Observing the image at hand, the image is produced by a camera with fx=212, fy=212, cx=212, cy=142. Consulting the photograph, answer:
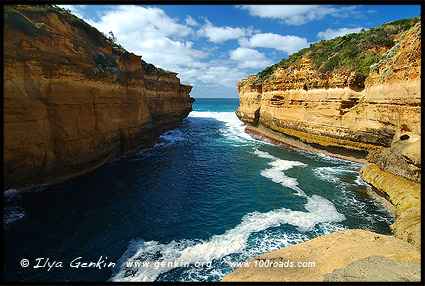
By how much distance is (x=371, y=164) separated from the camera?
14875mm

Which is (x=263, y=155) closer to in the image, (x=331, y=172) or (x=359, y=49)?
(x=331, y=172)

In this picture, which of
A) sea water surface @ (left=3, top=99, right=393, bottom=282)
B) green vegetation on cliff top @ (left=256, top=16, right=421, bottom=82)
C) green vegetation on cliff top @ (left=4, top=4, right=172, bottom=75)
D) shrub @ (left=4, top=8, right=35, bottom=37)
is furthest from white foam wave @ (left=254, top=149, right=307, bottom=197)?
shrub @ (left=4, top=8, right=35, bottom=37)

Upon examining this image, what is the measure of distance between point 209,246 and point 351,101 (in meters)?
20.1

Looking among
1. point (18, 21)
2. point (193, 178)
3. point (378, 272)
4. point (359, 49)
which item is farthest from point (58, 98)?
point (359, 49)

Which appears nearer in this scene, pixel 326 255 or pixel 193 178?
pixel 326 255

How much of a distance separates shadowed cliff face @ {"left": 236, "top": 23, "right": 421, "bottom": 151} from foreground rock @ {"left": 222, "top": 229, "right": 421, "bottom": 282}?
373 inches

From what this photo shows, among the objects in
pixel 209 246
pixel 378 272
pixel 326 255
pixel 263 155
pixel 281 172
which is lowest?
pixel 209 246

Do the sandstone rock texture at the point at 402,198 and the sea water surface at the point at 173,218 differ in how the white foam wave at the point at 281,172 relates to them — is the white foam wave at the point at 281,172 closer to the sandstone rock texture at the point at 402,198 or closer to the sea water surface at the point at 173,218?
the sea water surface at the point at 173,218

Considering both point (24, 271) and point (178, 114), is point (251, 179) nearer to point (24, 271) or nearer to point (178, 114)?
point (24, 271)

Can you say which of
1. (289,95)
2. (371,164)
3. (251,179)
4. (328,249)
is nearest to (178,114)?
(289,95)

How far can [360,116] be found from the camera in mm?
19219

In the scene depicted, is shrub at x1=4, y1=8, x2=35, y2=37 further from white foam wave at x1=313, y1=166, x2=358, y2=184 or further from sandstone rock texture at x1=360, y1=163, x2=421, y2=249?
white foam wave at x1=313, y1=166, x2=358, y2=184

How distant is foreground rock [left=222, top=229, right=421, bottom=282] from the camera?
609cm

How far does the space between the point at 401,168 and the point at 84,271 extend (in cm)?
1644
